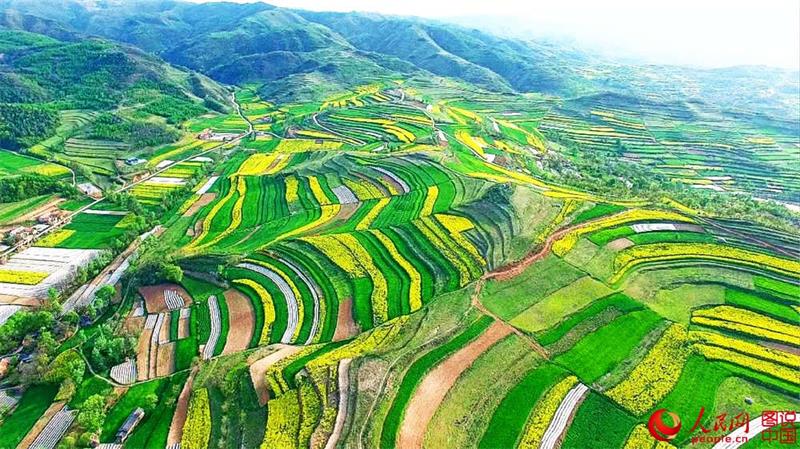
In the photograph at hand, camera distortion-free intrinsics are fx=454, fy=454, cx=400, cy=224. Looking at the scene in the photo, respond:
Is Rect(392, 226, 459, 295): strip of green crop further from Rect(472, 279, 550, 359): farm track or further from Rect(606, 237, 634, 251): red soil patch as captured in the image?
Rect(606, 237, 634, 251): red soil patch

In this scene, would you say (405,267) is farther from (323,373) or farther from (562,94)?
(562,94)

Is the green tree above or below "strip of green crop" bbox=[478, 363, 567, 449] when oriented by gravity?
below

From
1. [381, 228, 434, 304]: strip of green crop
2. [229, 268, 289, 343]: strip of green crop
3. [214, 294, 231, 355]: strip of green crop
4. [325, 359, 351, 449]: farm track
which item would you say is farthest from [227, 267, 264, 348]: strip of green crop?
[381, 228, 434, 304]: strip of green crop

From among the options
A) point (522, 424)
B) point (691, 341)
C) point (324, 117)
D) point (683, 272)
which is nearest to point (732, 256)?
point (683, 272)

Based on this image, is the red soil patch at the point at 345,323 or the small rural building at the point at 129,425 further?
the red soil patch at the point at 345,323

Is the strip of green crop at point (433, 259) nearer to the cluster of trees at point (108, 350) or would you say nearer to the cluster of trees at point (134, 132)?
the cluster of trees at point (108, 350)

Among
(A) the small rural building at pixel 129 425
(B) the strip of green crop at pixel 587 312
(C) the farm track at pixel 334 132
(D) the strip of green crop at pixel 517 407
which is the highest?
(B) the strip of green crop at pixel 587 312

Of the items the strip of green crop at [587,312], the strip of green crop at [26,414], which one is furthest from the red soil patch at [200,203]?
the strip of green crop at [587,312]
